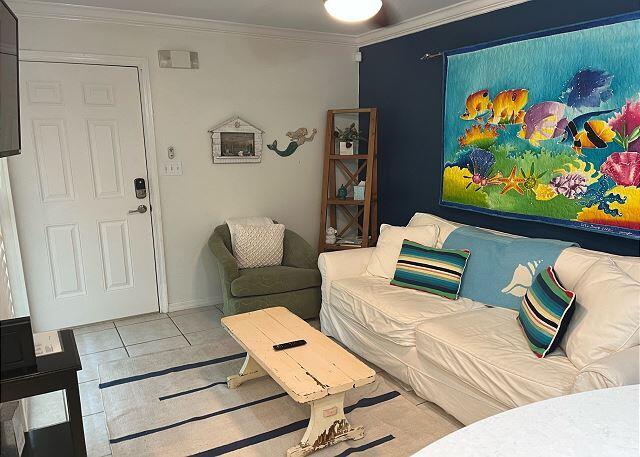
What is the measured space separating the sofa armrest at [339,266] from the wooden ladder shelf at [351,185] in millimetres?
742

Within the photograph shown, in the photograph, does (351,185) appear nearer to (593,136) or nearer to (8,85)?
(593,136)

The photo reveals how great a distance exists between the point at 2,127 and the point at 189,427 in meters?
1.63

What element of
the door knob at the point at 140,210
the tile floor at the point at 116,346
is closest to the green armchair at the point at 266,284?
the tile floor at the point at 116,346

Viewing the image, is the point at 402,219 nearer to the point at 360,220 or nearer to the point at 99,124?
the point at 360,220

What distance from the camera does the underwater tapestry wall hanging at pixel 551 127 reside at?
2480mm

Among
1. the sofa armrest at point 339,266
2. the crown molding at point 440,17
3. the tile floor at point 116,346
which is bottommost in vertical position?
the tile floor at point 116,346

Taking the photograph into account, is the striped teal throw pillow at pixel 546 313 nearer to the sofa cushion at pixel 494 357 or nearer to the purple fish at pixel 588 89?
the sofa cushion at pixel 494 357

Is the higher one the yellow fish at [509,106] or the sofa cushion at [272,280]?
the yellow fish at [509,106]

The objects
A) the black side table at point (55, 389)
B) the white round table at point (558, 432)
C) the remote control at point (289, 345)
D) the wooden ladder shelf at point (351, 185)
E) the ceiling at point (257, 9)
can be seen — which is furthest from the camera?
the wooden ladder shelf at point (351, 185)

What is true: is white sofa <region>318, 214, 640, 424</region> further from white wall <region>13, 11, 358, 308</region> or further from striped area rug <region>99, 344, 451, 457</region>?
white wall <region>13, 11, 358, 308</region>

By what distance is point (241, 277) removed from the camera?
11.4ft

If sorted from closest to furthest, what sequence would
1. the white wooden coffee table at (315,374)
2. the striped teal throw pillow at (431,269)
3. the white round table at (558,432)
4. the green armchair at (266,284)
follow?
the white round table at (558,432)
the white wooden coffee table at (315,374)
the striped teal throw pillow at (431,269)
the green armchair at (266,284)

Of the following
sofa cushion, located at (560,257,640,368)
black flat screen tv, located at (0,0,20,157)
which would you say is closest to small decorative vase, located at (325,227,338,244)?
sofa cushion, located at (560,257,640,368)

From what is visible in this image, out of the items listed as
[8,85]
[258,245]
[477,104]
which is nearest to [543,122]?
[477,104]
